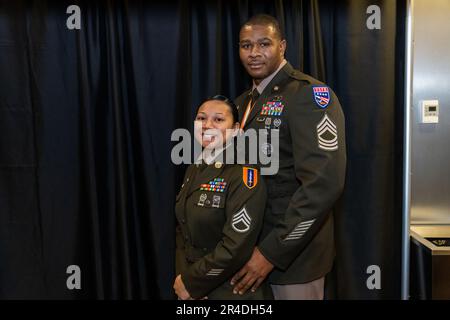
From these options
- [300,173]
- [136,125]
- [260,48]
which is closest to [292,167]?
[300,173]

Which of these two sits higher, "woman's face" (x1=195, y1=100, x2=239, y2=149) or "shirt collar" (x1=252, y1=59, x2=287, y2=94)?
"shirt collar" (x1=252, y1=59, x2=287, y2=94)

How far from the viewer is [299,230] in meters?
1.40

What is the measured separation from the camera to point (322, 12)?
7.13 ft

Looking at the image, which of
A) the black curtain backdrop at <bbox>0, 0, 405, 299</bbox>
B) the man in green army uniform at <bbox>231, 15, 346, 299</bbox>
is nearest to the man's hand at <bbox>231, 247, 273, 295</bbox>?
the man in green army uniform at <bbox>231, 15, 346, 299</bbox>

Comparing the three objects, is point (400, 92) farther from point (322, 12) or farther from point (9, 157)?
point (9, 157)

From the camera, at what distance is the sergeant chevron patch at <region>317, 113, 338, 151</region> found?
141cm

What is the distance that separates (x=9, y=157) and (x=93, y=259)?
2.25ft

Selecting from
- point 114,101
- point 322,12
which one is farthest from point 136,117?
point 322,12

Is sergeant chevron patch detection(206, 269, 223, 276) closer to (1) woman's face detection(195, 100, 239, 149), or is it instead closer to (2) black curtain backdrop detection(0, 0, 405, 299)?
(1) woman's face detection(195, 100, 239, 149)

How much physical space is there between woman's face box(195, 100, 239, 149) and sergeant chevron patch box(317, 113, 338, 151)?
0.30m

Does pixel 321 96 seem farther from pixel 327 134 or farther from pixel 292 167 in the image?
pixel 292 167

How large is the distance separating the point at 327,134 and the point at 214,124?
37 cm

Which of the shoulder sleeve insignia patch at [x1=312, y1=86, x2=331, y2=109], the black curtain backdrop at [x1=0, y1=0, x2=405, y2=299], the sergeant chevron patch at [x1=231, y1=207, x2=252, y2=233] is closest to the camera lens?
the sergeant chevron patch at [x1=231, y1=207, x2=252, y2=233]

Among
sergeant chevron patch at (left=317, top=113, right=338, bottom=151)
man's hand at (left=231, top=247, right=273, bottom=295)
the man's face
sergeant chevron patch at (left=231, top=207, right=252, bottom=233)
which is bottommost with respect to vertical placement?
man's hand at (left=231, top=247, right=273, bottom=295)
